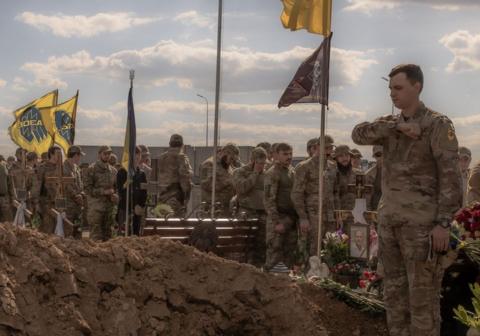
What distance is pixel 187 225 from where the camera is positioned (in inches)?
430

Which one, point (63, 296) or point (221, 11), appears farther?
point (221, 11)

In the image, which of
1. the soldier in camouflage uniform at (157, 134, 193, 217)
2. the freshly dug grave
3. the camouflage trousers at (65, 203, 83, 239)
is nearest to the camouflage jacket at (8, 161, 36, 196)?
the camouflage trousers at (65, 203, 83, 239)

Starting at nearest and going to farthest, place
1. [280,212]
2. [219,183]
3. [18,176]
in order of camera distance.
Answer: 1. [280,212]
2. [219,183]
3. [18,176]

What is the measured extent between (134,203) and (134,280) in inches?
363

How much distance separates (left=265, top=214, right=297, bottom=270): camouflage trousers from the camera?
12.0 metres

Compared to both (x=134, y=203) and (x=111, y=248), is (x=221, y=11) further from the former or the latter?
(x=111, y=248)

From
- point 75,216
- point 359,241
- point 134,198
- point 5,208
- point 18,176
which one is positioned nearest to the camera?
point 359,241

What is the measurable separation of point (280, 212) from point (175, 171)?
12.4 ft

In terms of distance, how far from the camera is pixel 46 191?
1562 cm

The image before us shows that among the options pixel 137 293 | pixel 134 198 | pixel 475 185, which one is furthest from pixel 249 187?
pixel 137 293

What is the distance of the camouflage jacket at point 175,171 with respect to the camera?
15617mm

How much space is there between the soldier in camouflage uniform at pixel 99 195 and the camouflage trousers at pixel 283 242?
159 inches

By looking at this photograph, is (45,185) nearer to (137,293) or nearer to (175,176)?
(175,176)

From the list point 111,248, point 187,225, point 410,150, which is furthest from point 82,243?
point 187,225
